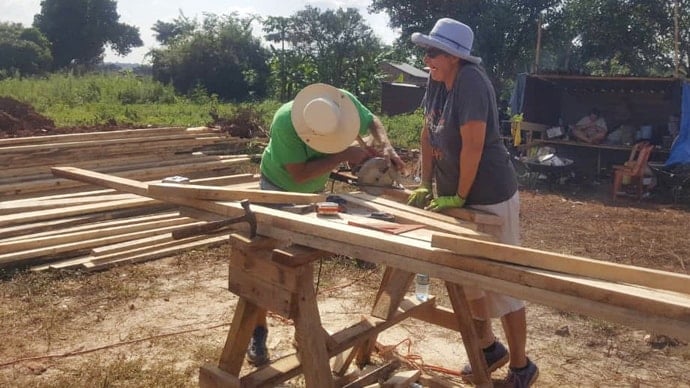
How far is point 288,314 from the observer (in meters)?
2.71

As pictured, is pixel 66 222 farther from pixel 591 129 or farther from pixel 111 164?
pixel 591 129

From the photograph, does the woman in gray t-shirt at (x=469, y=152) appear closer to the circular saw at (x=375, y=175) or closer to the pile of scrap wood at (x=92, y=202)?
the circular saw at (x=375, y=175)

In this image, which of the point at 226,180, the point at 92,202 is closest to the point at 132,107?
the point at 226,180

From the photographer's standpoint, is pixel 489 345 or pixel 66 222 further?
pixel 66 222

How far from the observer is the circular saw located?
3.51 meters

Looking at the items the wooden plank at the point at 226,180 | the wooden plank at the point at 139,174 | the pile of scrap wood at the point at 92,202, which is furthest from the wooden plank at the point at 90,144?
the wooden plank at the point at 226,180

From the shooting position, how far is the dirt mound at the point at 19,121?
10.0m

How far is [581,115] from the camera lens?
44.7 ft

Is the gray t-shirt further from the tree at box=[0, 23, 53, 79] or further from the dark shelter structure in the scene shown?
the tree at box=[0, 23, 53, 79]

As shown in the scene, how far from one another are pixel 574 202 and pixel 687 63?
14.1 metres

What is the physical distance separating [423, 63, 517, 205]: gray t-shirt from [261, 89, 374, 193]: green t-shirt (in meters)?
0.68

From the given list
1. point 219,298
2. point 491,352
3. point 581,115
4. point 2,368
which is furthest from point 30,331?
point 581,115

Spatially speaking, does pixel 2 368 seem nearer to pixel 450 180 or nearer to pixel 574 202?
pixel 450 180

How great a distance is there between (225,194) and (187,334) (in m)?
2.06
